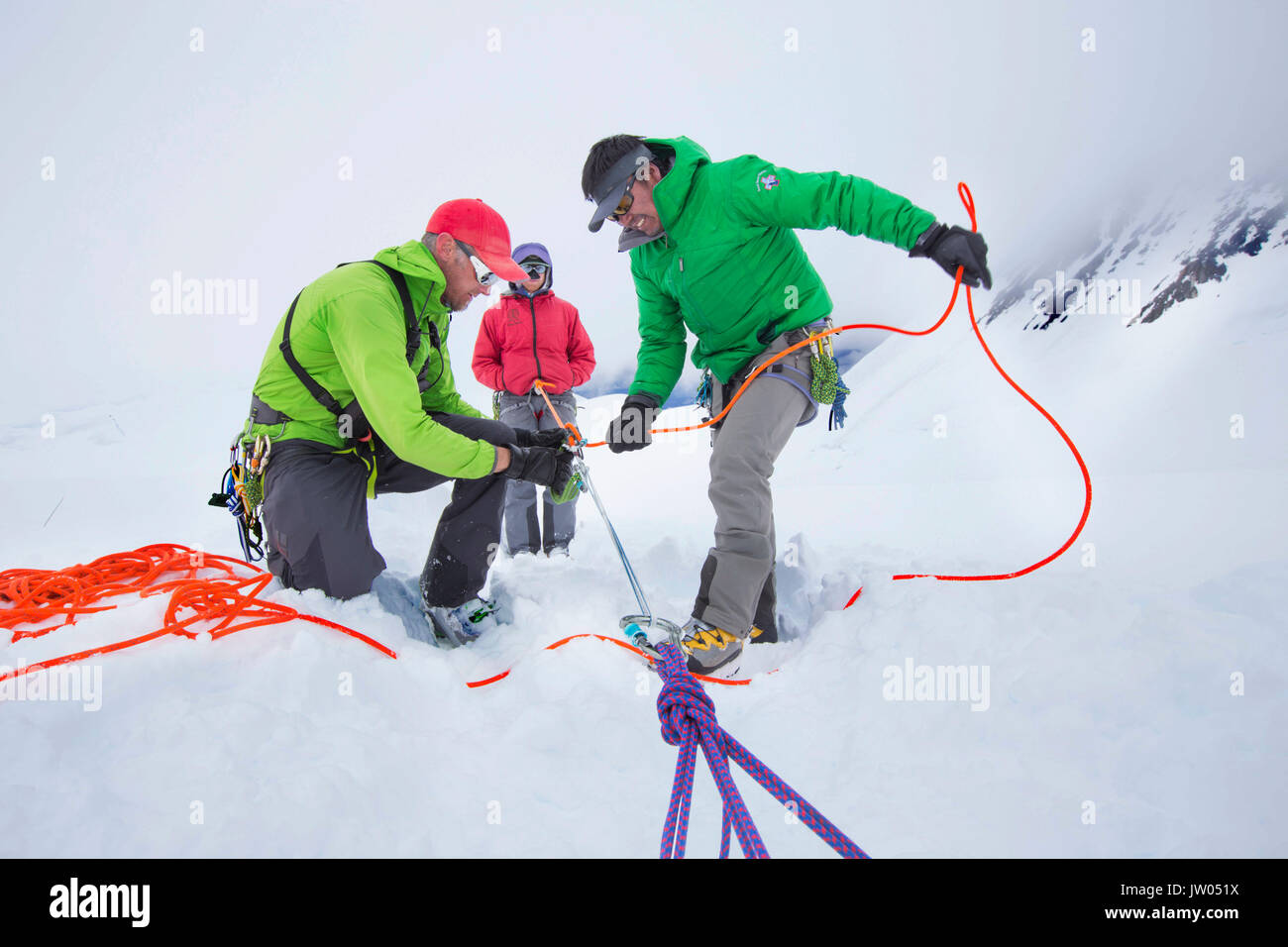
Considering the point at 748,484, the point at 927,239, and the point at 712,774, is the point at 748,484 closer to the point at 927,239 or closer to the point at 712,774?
the point at 927,239

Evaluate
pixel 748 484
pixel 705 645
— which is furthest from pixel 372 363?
pixel 705 645

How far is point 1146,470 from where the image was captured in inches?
137

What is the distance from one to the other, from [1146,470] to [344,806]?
4.20m

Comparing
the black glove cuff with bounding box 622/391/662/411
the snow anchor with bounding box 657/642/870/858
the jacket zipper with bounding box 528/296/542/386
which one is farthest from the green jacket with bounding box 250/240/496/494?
the jacket zipper with bounding box 528/296/542/386

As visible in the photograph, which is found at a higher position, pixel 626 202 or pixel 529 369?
pixel 626 202

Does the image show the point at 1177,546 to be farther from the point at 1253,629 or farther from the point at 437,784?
the point at 437,784

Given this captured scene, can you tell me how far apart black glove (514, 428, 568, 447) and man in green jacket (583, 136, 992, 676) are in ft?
2.22

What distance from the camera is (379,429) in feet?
6.81

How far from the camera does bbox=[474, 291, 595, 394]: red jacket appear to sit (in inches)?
162

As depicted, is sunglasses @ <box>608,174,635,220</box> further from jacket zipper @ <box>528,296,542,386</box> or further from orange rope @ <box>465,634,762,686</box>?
jacket zipper @ <box>528,296,542,386</box>

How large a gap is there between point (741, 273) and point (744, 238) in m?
0.13

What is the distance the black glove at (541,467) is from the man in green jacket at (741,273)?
593 millimetres
